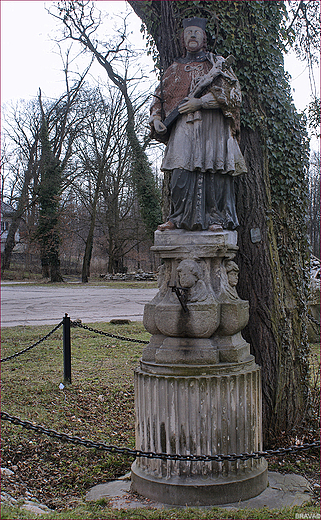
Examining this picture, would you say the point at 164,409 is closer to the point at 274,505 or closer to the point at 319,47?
the point at 274,505

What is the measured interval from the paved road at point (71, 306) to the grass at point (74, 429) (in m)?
3.46

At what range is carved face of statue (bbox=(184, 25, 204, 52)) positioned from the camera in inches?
182

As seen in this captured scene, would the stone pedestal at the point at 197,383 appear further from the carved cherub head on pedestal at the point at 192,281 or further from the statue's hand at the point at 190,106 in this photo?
the statue's hand at the point at 190,106

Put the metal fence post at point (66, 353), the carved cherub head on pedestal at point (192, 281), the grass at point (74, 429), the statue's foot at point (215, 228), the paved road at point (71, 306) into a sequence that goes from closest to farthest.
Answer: the grass at point (74, 429), the carved cherub head on pedestal at point (192, 281), the statue's foot at point (215, 228), the metal fence post at point (66, 353), the paved road at point (71, 306)

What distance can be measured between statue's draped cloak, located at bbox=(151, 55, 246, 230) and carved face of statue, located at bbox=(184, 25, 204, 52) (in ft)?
0.80

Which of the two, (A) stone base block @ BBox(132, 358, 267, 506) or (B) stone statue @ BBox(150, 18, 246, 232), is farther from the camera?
(B) stone statue @ BBox(150, 18, 246, 232)

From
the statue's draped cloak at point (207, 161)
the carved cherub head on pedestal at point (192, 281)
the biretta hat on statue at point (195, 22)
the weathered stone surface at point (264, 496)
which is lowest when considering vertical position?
the weathered stone surface at point (264, 496)

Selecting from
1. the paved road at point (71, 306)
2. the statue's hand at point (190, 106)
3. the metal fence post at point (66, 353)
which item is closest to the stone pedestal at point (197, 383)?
the statue's hand at point (190, 106)

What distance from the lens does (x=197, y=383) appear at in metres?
3.90

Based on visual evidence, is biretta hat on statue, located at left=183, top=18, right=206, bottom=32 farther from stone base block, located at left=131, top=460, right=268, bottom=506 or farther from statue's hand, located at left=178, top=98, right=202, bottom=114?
stone base block, located at left=131, top=460, right=268, bottom=506

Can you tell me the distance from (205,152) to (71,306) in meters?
12.4

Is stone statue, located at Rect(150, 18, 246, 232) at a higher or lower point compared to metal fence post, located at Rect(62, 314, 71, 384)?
higher

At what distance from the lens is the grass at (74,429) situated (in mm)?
3633

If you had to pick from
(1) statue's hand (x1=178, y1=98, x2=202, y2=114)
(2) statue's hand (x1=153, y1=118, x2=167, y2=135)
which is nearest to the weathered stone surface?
(2) statue's hand (x1=153, y1=118, x2=167, y2=135)
